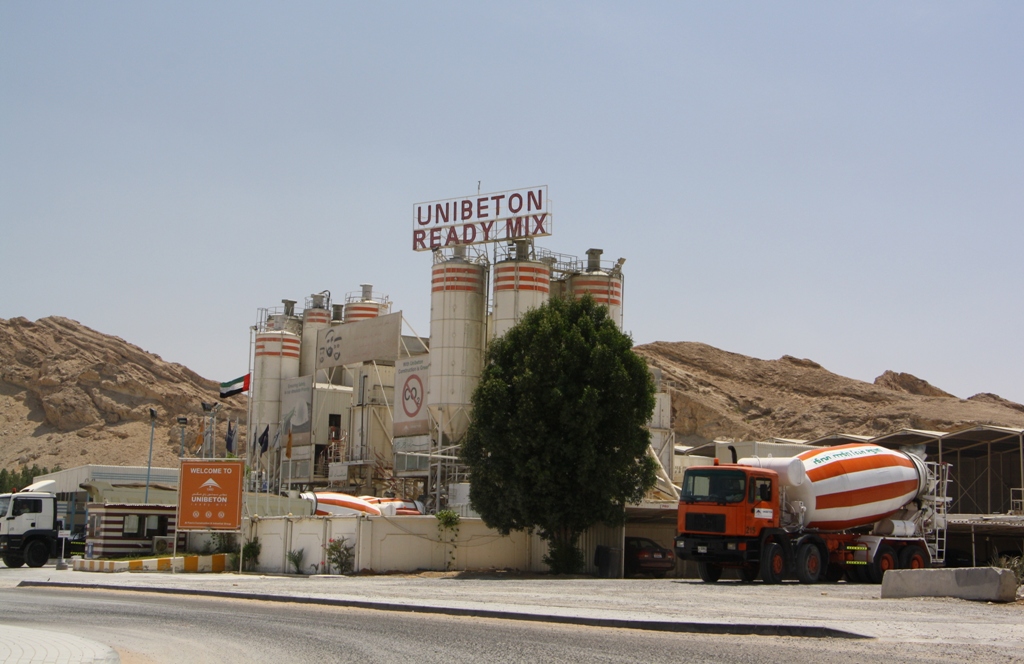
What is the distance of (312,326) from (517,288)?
2628 centimetres

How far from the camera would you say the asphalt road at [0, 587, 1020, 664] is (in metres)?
13.1

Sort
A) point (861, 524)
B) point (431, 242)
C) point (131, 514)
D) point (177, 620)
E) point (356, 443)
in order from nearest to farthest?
point (177, 620), point (861, 524), point (131, 514), point (431, 242), point (356, 443)

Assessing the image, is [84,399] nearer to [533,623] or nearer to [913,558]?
[913,558]

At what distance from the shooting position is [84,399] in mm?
122000

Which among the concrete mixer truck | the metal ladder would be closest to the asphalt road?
the concrete mixer truck

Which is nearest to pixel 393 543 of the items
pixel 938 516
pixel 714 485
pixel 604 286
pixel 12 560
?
pixel 714 485

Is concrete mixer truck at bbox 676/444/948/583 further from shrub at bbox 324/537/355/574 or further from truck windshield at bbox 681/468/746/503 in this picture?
shrub at bbox 324/537/355/574

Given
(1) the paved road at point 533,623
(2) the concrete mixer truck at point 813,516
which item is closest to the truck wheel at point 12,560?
(1) the paved road at point 533,623

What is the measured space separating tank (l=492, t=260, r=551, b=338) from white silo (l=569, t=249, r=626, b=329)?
3.02 metres

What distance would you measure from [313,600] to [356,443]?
39377 millimetres

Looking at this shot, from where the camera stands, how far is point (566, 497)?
1474 inches

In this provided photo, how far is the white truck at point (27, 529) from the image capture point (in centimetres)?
4191

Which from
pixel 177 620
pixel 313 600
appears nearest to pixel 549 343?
pixel 313 600

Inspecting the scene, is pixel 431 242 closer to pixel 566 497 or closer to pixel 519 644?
pixel 566 497
